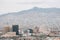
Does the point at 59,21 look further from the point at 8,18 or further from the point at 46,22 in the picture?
the point at 8,18

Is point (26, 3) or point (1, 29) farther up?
point (26, 3)

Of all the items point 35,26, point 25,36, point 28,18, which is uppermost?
point 28,18

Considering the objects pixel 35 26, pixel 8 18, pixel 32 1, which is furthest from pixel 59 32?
pixel 8 18

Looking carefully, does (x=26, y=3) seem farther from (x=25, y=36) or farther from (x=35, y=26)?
(x=25, y=36)

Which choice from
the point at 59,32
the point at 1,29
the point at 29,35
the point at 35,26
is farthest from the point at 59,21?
the point at 1,29

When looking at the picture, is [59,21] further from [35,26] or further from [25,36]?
[25,36]

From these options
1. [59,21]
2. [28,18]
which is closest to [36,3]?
[28,18]

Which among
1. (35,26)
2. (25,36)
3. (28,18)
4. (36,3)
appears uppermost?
(36,3)

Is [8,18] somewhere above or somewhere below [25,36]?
above
